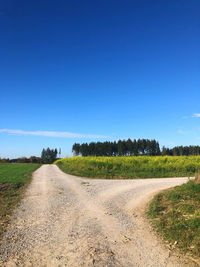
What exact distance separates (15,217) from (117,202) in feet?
16.5

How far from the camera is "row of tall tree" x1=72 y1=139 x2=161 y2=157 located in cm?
13225

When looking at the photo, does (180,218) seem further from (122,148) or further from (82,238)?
(122,148)

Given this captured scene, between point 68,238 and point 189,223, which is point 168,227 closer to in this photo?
point 189,223

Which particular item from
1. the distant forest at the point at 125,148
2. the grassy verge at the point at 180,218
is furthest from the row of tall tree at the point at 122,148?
the grassy verge at the point at 180,218

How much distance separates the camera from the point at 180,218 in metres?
6.73

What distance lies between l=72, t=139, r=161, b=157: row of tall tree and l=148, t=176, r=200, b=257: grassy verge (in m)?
122

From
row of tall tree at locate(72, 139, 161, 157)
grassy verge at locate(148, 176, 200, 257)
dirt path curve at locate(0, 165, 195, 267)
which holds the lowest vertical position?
dirt path curve at locate(0, 165, 195, 267)

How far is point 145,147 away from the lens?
140125 millimetres

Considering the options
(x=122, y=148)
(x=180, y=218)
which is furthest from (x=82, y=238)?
(x=122, y=148)

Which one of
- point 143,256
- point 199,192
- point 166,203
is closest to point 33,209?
point 143,256

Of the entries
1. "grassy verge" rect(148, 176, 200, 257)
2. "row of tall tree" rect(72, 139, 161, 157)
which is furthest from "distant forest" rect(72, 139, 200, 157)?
"grassy verge" rect(148, 176, 200, 257)

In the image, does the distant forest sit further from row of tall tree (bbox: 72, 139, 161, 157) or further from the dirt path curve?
the dirt path curve

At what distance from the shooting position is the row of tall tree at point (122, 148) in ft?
434

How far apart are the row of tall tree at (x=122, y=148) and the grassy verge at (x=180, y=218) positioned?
122 meters
